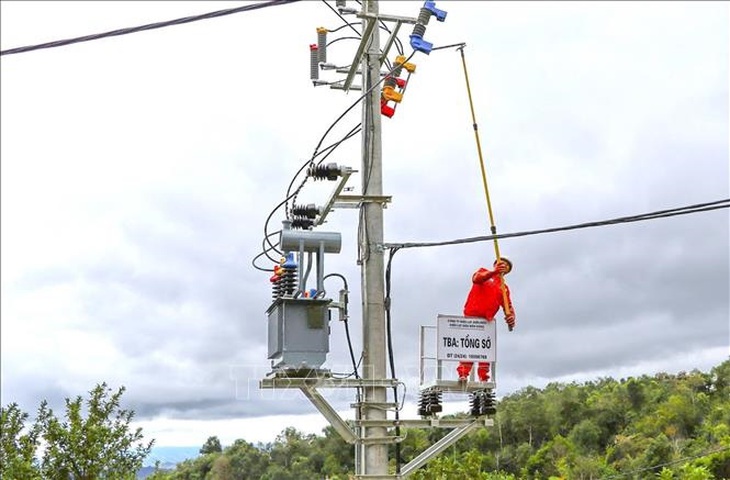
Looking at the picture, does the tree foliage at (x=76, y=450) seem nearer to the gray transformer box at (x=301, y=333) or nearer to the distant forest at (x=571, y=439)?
the gray transformer box at (x=301, y=333)

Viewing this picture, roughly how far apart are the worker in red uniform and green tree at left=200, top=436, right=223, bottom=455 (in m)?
75.1

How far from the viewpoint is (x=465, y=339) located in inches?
434

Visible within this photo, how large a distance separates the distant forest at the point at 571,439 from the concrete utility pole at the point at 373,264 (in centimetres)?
3921

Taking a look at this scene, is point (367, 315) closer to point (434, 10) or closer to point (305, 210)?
point (305, 210)

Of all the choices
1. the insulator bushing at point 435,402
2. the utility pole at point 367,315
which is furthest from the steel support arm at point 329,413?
the insulator bushing at point 435,402

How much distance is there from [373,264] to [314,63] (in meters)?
2.98

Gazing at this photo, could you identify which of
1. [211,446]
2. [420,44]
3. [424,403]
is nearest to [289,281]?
[424,403]

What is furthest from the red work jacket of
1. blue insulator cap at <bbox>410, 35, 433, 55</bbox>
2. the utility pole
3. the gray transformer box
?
blue insulator cap at <bbox>410, 35, 433, 55</bbox>

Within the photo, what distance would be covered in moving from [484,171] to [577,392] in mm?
63218

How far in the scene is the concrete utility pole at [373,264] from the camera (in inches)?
418

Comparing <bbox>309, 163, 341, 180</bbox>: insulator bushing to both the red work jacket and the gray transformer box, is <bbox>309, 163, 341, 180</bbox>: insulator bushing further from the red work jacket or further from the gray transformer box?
the red work jacket

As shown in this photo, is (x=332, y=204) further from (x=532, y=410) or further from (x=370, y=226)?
(x=532, y=410)

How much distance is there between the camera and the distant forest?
174 feet

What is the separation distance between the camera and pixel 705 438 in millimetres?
53156
